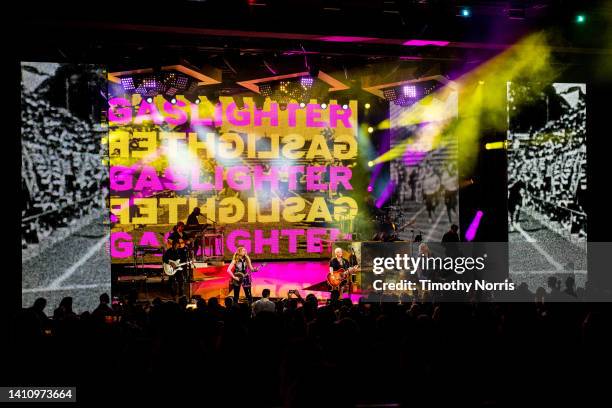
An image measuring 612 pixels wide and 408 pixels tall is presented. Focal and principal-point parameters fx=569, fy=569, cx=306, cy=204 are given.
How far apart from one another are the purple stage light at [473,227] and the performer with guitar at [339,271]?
2.70 metres

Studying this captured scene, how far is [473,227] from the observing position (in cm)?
1211

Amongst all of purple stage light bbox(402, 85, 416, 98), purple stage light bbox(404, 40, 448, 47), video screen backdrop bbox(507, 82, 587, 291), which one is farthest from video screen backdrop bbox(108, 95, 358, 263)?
purple stage light bbox(404, 40, 448, 47)

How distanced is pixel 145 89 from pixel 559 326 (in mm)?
8406

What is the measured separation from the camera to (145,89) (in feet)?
35.8

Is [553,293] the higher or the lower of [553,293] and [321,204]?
the lower

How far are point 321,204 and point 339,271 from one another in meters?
3.86

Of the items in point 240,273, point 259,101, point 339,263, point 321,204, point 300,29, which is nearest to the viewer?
point 300,29

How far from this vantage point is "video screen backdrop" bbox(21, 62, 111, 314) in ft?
36.6

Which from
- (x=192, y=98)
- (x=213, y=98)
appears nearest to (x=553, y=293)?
(x=213, y=98)

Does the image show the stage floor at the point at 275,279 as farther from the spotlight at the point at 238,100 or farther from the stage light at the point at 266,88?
the spotlight at the point at 238,100

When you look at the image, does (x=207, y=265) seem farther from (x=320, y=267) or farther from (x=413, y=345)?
(x=413, y=345)

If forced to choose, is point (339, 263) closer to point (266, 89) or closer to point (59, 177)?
point (266, 89)

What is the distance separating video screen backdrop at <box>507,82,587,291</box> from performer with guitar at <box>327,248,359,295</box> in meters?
3.49

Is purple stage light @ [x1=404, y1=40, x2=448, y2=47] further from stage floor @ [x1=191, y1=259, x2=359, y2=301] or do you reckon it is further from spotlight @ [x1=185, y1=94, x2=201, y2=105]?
spotlight @ [x1=185, y1=94, x2=201, y2=105]
